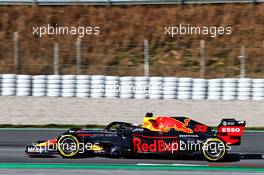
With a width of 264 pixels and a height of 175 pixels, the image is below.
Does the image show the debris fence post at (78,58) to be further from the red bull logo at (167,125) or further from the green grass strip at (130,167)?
the green grass strip at (130,167)

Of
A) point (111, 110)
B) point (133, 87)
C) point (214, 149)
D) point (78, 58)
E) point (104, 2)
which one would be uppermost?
point (104, 2)

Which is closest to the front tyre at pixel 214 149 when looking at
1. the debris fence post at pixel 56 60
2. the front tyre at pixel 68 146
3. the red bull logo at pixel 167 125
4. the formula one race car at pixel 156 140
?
the formula one race car at pixel 156 140

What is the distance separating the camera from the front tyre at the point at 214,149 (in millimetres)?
13555

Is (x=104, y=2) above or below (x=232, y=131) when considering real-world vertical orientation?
above

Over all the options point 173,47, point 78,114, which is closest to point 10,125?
point 78,114

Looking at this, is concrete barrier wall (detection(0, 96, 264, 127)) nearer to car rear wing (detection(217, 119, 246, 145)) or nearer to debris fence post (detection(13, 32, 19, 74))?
debris fence post (detection(13, 32, 19, 74))

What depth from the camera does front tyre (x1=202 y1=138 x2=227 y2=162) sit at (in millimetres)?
13555

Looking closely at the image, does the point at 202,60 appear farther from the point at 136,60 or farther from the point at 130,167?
the point at 130,167

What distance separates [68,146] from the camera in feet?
45.3

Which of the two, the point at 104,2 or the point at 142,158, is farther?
the point at 104,2

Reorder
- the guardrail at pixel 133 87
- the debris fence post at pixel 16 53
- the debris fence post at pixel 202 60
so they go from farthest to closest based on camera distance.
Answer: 1. the debris fence post at pixel 16 53
2. the debris fence post at pixel 202 60
3. the guardrail at pixel 133 87

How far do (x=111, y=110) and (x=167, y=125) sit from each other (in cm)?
778

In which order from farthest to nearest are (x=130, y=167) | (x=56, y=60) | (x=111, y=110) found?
(x=56, y=60) < (x=111, y=110) < (x=130, y=167)

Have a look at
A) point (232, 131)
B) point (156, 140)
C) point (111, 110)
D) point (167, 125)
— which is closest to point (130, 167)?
point (156, 140)
